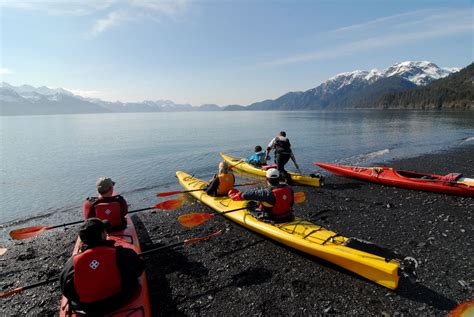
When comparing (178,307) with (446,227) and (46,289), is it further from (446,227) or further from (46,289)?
(446,227)

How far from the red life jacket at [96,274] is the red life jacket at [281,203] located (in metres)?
4.62

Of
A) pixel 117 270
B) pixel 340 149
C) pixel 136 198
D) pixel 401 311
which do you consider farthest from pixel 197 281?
pixel 340 149

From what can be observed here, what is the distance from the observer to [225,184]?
1150cm

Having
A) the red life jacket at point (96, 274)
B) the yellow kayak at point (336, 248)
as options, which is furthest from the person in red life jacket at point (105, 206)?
the yellow kayak at point (336, 248)

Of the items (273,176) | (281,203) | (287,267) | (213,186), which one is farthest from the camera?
(213,186)

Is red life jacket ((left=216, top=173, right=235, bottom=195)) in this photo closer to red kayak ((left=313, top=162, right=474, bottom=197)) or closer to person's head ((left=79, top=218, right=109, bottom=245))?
person's head ((left=79, top=218, right=109, bottom=245))

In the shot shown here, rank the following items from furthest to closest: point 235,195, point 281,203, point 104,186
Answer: point 235,195, point 281,203, point 104,186

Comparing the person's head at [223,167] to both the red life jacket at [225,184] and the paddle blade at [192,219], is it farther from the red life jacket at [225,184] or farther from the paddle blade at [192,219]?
the paddle blade at [192,219]

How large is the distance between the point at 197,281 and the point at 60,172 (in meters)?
23.2

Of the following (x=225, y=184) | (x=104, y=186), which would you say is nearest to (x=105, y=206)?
(x=104, y=186)

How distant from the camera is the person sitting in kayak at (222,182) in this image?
11391mm

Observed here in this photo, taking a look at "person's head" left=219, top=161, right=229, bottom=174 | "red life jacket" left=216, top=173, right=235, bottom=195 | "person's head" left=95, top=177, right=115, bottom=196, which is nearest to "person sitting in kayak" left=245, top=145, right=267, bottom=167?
"red life jacket" left=216, top=173, right=235, bottom=195

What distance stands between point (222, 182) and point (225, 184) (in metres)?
0.16

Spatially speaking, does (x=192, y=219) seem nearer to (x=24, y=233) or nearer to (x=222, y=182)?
(x=222, y=182)
